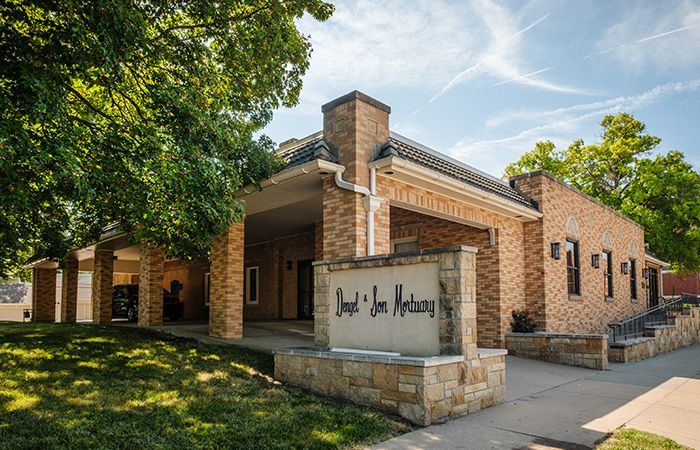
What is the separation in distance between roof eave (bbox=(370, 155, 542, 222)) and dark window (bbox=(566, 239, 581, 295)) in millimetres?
2347

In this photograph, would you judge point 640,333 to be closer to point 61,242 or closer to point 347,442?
point 347,442

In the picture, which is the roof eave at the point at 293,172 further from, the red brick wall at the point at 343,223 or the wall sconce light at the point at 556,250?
the wall sconce light at the point at 556,250

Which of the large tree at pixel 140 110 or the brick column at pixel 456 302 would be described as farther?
the brick column at pixel 456 302

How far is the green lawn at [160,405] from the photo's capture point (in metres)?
4.70

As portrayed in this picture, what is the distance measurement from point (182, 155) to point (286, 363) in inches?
136

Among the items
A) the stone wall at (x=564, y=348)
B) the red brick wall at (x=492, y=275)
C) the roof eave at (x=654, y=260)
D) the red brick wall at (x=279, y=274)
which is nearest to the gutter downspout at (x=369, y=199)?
the red brick wall at (x=492, y=275)

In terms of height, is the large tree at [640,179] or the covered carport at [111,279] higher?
the large tree at [640,179]

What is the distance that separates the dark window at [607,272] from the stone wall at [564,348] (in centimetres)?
737

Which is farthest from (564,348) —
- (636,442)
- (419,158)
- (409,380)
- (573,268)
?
(409,380)

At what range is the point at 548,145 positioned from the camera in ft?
109

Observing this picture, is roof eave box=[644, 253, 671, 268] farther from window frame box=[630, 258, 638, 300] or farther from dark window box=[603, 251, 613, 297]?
dark window box=[603, 251, 613, 297]

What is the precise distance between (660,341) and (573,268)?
3.15 metres

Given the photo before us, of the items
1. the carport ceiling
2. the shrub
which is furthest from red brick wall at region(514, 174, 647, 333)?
the carport ceiling

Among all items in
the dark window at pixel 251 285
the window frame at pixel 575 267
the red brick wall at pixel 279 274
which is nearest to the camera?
the window frame at pixel 575 267
